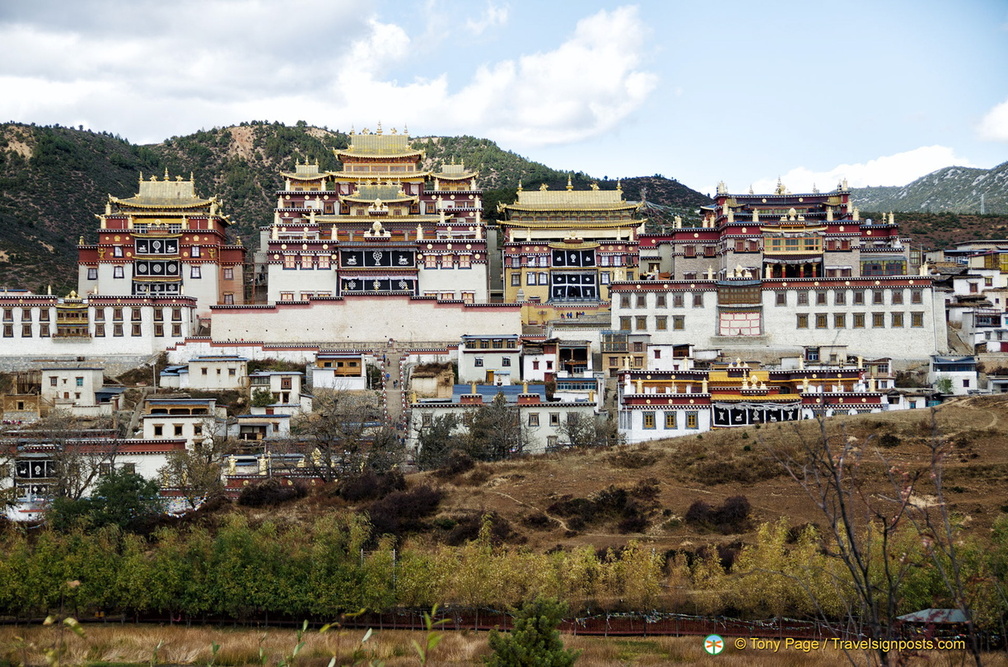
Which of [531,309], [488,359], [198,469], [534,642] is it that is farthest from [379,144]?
[534,642]

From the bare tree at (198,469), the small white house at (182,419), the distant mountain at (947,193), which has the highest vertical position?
the distant mountain at (947,193)

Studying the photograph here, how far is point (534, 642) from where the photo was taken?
27531 millimetres

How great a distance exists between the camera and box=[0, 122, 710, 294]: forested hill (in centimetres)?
10506

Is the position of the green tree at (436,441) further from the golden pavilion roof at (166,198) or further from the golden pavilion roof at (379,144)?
the golden pavilion roof at (379,144)

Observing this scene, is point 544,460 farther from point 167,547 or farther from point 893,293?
point 893,293

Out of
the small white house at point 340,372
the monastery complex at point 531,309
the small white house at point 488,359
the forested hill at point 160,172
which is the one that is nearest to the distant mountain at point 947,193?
the forested hill at point 160,172

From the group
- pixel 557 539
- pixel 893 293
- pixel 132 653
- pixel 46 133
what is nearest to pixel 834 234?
pixel 893 293

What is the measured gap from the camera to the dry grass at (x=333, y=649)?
31.7 metres

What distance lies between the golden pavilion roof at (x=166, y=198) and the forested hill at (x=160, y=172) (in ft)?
50.2

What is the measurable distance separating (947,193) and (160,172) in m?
112

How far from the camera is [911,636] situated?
29.5m

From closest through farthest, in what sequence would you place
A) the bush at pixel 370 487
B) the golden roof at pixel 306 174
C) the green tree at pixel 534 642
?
the green tree at pixel 534 642 → the bush at pixel 370 487 → the golden roof at pixel 306 174

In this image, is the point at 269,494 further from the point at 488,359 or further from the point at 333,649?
the point at 488,359

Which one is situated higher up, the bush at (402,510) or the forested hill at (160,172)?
the forested hill at (160,172)
